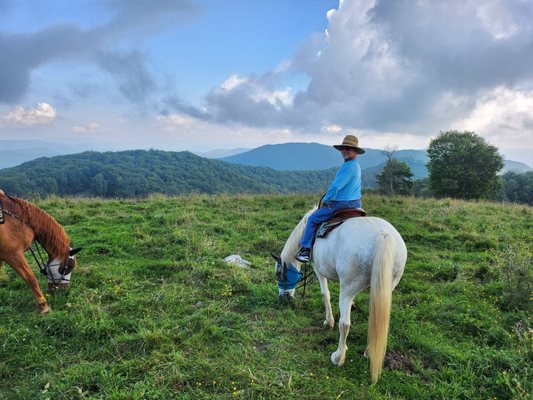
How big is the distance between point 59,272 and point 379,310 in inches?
221

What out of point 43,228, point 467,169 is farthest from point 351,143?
point 467,169

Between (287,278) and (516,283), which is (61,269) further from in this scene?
(516,283)

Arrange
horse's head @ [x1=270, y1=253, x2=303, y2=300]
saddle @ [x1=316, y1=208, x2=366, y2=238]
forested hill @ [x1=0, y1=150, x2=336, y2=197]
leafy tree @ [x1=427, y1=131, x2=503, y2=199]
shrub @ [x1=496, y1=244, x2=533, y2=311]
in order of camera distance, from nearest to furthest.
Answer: saddle @ [x1=316, y1=208, x2=366, y2=238] → shrub @ [x1=496, y1=244, x2=533, y2=311] → horse's head @ [x1=270, y1=253, x2=303, y2=300] → leafy tree @ [x1=427, y1=131, x2=503, y2=199] → forested hill @ [x1=0, y1=150, x2=336, y2=197]

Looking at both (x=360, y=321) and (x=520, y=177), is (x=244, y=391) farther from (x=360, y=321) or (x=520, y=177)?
(x=520, y=177)

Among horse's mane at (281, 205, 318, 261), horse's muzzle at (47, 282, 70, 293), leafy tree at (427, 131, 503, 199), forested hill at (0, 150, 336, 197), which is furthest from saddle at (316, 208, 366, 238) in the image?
forested hill at (0, 150, 336, 197)

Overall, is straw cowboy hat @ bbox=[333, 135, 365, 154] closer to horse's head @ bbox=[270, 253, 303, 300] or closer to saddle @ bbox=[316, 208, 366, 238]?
saddle @ bbox=[316, 208, 366, 238]

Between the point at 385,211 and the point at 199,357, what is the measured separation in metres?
10.9

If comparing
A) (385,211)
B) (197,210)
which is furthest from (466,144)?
(197,210)

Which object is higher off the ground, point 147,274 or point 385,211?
point 385,211

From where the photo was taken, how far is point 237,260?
7.92 m

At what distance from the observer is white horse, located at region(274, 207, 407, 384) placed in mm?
3748

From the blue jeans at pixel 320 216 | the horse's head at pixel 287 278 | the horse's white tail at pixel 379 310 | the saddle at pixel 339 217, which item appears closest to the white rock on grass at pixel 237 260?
the horse's head at pixel 287 278

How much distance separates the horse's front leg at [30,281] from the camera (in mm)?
5262

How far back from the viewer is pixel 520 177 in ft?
187
